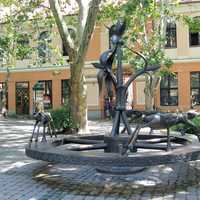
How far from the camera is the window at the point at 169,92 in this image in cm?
3297

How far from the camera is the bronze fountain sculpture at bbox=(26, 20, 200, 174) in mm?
7148

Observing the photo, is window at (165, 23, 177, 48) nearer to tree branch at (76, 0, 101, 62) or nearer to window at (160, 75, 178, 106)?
window at (160, 75, 178, 106)

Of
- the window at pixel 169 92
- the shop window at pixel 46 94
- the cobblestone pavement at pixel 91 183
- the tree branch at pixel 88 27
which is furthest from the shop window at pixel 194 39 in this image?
the cobblestone pavement at pixel 91 183

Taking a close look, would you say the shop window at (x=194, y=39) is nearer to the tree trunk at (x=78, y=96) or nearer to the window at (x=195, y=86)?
the window at (x=195, y=86)

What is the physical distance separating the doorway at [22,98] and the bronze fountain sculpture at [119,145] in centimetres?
2851

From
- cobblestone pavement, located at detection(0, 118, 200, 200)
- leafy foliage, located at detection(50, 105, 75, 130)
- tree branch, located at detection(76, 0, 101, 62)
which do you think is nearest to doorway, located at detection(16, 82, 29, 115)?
leafy foliage, located at detection(50, 105, 75, 130)

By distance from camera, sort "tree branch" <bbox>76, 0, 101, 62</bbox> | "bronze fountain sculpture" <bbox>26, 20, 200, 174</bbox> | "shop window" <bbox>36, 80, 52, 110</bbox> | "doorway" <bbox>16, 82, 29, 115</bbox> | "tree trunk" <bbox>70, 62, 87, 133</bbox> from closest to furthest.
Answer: "bronze fountain sculpture" <bbox>26, 20, 200, 174</bbox> < "tree branch" <bbox>76, 0, 101, 62</bbox> < "tree trunk" <bbox>70, 62, 87, 133</bbox> < "shop window" <bbox>36, 80, 52, 110</bbox> < "doorway" <bbox>16, 82, 29, 115</bbox>

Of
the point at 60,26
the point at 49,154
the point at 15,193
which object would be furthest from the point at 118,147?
Result: the point at 60,26

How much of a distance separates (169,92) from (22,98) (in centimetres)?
1230

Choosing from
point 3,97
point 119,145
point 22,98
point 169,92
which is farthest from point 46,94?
point 119,145

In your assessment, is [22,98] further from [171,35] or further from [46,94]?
[171,35]

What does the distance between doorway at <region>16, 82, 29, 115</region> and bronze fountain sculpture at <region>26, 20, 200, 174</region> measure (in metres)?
28.5

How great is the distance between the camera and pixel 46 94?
37.4 m

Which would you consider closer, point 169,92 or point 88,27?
point 88,27
